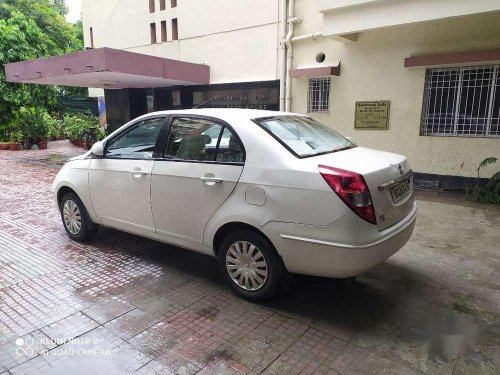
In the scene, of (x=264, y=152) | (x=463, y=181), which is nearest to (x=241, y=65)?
(x=463, y=181)

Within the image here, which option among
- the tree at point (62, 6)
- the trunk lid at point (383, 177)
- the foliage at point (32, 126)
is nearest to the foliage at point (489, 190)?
the trunk lid at point (383, 177)

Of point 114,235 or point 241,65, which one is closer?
point 114,235

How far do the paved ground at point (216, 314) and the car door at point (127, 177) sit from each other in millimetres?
519

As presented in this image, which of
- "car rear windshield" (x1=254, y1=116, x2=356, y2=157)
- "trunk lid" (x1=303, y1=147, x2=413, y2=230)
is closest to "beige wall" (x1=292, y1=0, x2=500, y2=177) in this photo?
"car rear windshield" (x1=254, y1=116, x2=356, y2=157)

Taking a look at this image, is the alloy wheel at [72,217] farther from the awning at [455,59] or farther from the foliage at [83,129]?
the foliage at [83,129]

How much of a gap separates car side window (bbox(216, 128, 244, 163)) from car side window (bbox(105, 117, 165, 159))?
84 centimetres

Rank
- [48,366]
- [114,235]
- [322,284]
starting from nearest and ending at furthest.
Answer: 1. [48,366]
2. [322,284]
3. [114,235]

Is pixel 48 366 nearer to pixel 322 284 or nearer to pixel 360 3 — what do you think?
pixel 322 284

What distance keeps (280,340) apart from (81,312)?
1.66 m

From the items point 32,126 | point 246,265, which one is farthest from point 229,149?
point 32,126

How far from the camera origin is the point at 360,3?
696 cm

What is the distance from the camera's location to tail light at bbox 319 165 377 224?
8.80 feet

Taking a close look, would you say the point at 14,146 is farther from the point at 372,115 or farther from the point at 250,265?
the point at 250,265

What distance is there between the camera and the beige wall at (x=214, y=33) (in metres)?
9.68
